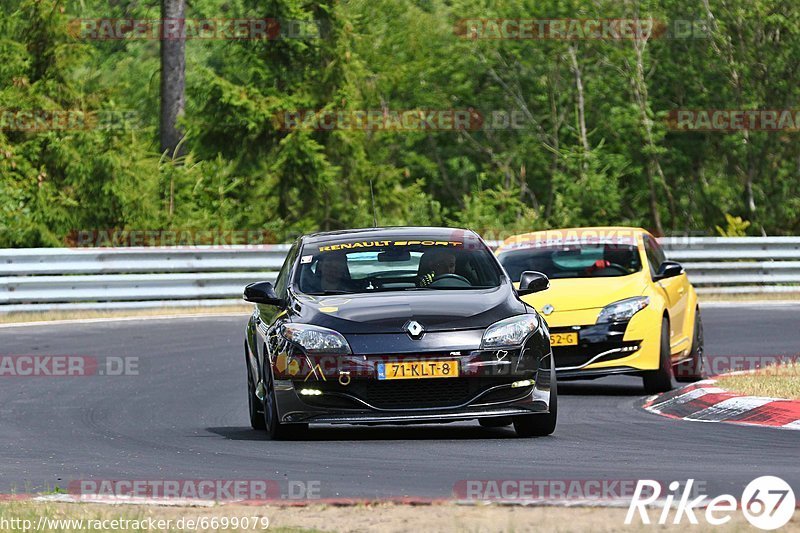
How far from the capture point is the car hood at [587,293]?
1416 cm

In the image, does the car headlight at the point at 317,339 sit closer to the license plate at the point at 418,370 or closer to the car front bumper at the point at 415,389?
the car front bumper at the point at 415,389

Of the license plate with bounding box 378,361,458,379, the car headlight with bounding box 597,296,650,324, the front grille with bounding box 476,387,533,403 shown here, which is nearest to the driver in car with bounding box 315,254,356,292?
the license plate with bounding box 378,361,458,379

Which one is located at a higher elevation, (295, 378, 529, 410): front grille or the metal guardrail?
(295, 378, 529, 410): front grille

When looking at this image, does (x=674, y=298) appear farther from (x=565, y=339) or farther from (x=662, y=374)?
(x=565, y=339)

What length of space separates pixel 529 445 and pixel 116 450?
8.62ft

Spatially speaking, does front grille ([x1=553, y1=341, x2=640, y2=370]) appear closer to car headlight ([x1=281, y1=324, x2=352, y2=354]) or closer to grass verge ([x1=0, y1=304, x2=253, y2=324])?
car headlight ([x1=281, y1=324, x2=352, y2=354])

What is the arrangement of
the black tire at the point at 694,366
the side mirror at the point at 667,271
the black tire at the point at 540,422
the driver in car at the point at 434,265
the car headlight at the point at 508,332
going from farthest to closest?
the black tire at the point at 694,366
the side mirror at the point at 667,271
the driver in car at the point at 434,265
the black tire at the point at 540,422
the car headlight at the point at 508,332

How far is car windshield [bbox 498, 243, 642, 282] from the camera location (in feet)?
Result: 49.6

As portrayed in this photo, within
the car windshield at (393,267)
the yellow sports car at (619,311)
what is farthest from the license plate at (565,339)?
the car windshield at (393,267)

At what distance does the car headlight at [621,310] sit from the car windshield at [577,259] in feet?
2.44

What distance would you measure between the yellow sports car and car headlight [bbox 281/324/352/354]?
13.6 ft

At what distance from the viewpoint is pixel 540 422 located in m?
10.6

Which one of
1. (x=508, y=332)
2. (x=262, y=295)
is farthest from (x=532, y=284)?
(x=262, y=295)

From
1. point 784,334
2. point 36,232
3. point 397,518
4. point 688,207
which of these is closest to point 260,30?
point 36,232
